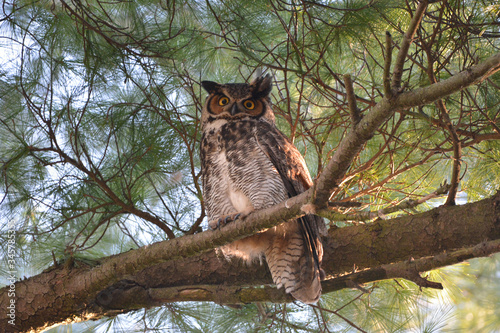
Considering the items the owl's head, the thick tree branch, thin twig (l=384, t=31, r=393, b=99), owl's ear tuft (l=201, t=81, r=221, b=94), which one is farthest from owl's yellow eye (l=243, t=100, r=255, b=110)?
thin twig (l=384, t=31, r=393, b=99)

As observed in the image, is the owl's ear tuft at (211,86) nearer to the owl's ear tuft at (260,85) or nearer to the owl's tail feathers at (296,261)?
the owl's ear tuft at (260,85)

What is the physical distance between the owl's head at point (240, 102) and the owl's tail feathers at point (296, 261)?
58 centimetres

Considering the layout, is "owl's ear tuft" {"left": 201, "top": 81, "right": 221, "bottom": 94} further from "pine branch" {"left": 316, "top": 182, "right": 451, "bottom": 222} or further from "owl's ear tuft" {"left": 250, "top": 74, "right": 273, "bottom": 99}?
"pine branch" {"left": 316, "top": 182, "right": 451, "bottom": 222}

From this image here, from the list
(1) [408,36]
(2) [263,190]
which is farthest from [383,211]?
(2) [263,190]

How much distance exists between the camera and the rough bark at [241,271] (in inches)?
56.3

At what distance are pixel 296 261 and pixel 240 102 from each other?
781mm

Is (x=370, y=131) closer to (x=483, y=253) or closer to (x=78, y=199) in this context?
(x=483, y=253)

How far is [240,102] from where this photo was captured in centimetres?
206

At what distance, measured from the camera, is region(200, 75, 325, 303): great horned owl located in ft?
5.65

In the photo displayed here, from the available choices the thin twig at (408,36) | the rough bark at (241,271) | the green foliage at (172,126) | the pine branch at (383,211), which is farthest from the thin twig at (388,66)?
the green foliage at (172,126)

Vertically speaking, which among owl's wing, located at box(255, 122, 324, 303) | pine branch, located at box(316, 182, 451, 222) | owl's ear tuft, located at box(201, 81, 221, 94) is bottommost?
pine branch, located at box(316, 182, 451, 222)

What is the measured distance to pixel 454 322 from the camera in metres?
2.32

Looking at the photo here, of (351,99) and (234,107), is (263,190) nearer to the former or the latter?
(234,107)

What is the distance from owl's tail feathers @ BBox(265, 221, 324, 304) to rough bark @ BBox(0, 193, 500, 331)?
7cm
